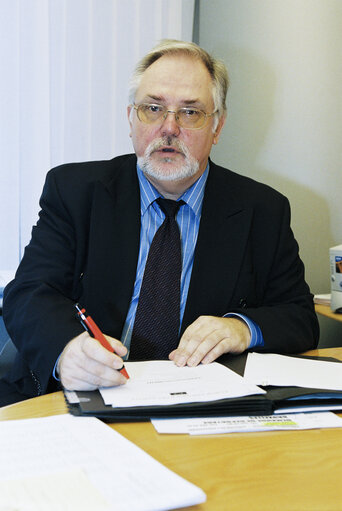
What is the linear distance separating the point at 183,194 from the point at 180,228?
149 millimetres

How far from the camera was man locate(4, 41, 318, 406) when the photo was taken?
5.32ft

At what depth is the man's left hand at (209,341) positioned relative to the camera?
1300 mm

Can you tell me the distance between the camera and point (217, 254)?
177 centimetres

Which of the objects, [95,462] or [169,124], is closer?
[95,462]

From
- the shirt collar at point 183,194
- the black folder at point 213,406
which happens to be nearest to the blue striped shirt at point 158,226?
the shirt collar at point 183,194

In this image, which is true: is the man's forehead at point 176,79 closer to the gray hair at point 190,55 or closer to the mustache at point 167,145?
the gray hair at point 190,55

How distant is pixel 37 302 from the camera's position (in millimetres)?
1465

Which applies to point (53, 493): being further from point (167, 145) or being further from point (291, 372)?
point (167, 145)

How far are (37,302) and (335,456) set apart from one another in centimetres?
84

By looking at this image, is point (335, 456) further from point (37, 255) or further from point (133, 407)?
point (37, 255)

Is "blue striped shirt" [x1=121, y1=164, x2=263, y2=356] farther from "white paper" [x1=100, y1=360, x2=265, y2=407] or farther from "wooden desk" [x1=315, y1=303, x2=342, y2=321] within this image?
"wooden desk" [x1=315, y1=303, x2=342, y2=321]

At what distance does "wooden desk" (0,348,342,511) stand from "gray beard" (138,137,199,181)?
923mm

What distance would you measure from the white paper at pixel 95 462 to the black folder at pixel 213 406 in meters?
0.03

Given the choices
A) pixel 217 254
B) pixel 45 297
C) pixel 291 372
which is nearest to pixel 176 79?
pixel 217 254
